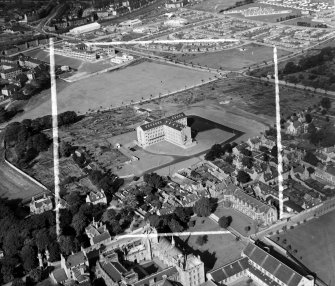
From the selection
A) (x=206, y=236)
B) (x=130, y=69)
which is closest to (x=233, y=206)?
(x=206, y=236)

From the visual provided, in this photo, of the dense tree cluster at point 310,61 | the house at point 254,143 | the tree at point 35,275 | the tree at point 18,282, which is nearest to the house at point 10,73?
the dense tree cluster at point 310,61

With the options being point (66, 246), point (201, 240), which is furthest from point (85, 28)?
point (201, 240)

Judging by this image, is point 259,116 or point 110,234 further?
point 259,116

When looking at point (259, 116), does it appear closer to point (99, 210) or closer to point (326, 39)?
point (99, 210)

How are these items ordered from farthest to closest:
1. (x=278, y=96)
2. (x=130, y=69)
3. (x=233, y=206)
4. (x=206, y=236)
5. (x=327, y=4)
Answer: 1. (x=327, y=4)
2. (x=130, y=69)
3. (x=278, y=96)
4. (x=233, y=206)
5. (x=206, y=236)

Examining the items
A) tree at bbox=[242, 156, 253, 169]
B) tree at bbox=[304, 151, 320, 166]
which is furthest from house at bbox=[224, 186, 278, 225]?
tree at bbox=[304, 151, 320, 166]

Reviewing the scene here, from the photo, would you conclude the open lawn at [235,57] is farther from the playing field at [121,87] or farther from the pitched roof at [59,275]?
the pitched roof at [59,275]

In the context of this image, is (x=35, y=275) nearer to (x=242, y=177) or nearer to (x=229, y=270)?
(x=229, y=270)
